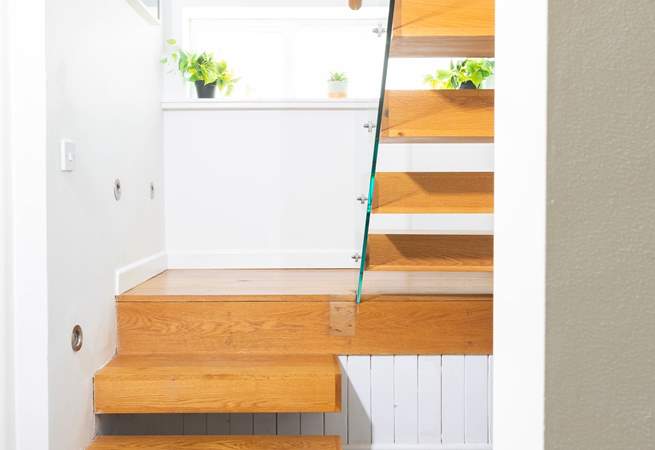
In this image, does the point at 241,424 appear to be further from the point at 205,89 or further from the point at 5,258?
the point at 205,89

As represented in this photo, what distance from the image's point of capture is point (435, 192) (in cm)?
243

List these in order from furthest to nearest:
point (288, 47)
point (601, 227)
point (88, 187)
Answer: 1. point (288, 47)
2. point (88, 187)
3. point (601, 227)

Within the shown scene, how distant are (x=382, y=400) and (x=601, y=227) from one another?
6.61 ft

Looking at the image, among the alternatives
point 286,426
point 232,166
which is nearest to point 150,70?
point 232,166

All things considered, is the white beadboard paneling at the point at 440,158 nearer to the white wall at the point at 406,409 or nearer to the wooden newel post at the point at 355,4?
the white wall at the point at 406,409

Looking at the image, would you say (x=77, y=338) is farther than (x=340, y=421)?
No

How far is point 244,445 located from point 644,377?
1683 mm

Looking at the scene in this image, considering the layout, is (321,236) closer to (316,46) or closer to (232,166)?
(232,166)

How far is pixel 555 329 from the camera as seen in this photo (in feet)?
2.59

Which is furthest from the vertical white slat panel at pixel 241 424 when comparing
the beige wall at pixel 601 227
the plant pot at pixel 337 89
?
the beige wall at pixel 601 227

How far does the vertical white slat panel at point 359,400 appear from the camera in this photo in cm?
266

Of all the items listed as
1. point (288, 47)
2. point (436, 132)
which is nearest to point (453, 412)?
point (436, 132)

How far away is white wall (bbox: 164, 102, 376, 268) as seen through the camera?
3.77 metres

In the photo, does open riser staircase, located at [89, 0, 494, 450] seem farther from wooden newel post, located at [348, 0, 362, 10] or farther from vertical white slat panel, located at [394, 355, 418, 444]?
wooden newel post, located at [348, 0, 362, 10]
